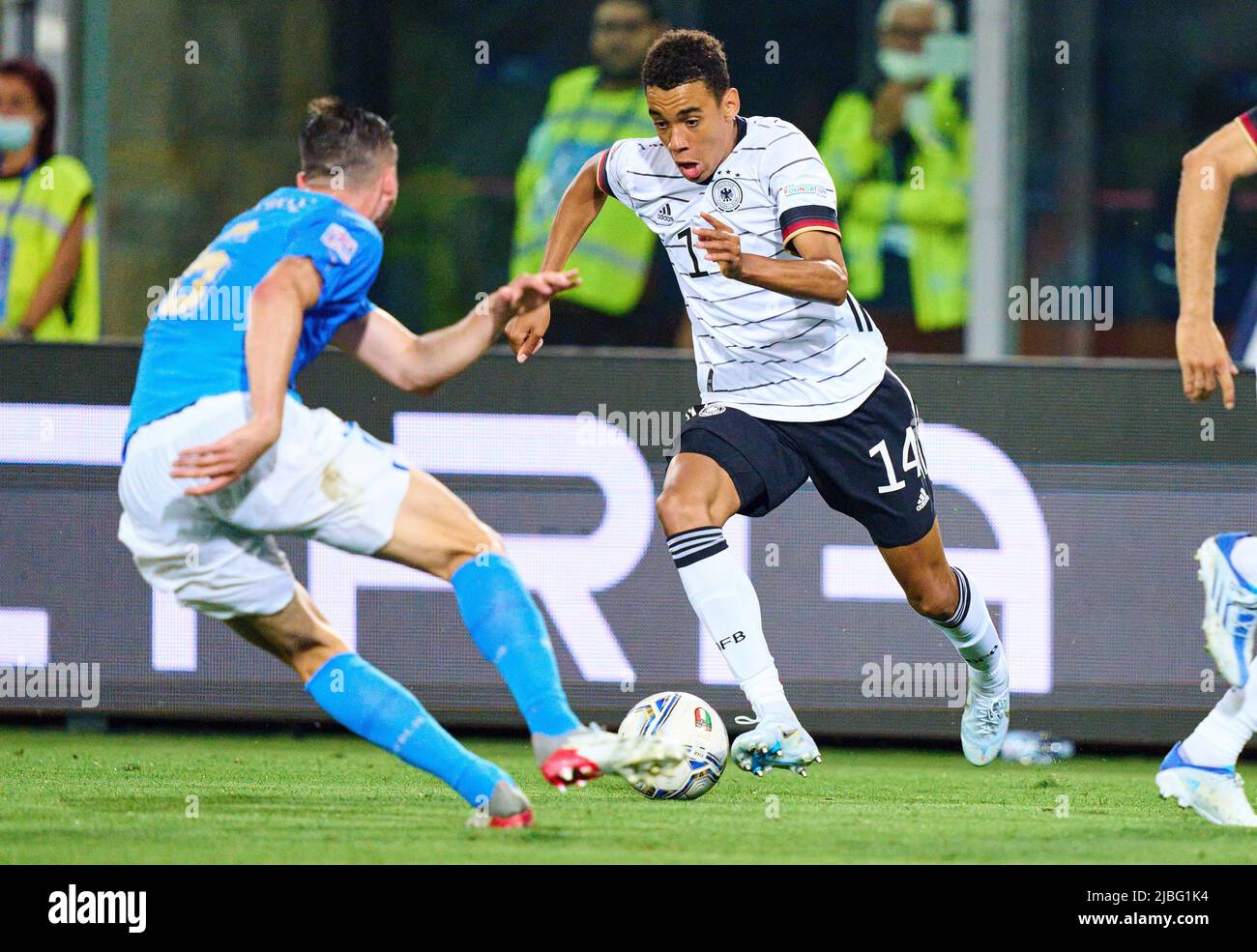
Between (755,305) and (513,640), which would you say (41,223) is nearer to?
(755,305)

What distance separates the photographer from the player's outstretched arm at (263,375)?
3934 millimetres

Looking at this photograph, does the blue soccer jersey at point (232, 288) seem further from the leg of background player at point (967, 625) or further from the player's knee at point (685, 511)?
the leg of background player at point (967, 625)

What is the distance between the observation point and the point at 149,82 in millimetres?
10195

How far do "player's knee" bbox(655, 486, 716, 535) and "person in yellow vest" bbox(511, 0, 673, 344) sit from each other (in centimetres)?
278

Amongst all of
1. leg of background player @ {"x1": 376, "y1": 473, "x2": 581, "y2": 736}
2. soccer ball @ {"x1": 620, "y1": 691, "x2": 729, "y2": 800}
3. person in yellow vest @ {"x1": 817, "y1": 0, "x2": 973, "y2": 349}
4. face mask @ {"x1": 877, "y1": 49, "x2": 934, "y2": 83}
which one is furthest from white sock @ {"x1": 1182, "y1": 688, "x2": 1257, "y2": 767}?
face mask @ {"x1": 877, "y1": 49, "x2": 934, "y2": 83}

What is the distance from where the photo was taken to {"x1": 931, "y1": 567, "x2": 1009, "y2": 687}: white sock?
557 cm

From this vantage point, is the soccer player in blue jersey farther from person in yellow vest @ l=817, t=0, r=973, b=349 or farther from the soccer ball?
person in yellow vest @ l=817, t=0, r=973, b=349

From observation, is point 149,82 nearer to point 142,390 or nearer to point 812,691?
point 812,691

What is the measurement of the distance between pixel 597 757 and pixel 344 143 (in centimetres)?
144

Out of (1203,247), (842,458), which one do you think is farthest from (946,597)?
(1203,247)

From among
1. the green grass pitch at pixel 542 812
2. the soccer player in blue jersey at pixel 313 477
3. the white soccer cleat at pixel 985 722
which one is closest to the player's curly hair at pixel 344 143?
the soccer player in blue jersey at pixel 313 477

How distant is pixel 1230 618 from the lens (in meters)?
4.75

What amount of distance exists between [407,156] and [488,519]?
13.2 ft

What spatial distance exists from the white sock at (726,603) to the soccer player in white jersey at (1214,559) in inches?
39.9
